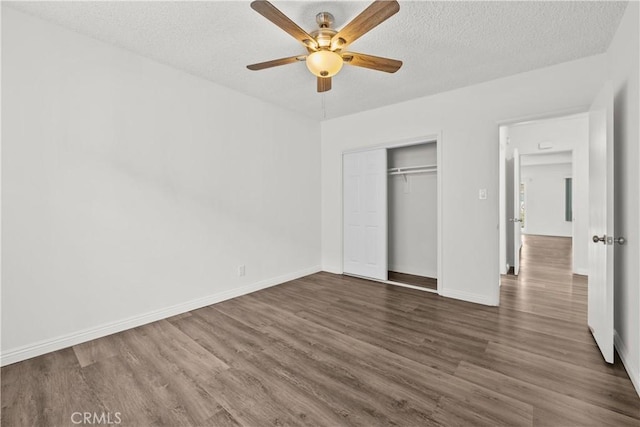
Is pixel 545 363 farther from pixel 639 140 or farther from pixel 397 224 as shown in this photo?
pixel 397 224

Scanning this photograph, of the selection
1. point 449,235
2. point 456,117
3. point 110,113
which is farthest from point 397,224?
point 110,113

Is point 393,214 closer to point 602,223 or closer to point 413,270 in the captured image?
point 413,270

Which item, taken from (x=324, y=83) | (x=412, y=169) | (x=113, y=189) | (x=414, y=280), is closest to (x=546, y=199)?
(x=412, y=169)

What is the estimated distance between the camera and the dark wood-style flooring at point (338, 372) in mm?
1616

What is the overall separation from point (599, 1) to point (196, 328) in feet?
13.8

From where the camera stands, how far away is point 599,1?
1994 mm

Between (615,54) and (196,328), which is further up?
(615,54)

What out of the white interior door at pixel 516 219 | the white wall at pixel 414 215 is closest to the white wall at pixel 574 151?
the white interior door at pixel 516 219

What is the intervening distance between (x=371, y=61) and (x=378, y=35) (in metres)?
0.34

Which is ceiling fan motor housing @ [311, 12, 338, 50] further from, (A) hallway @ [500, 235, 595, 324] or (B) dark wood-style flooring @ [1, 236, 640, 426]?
(A) hallway @ [500, 235, 595, 324]

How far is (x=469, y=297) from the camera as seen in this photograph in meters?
3.43

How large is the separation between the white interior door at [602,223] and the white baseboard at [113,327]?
3.50 metres

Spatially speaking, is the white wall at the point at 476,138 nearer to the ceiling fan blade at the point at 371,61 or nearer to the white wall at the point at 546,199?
the ceiling fan blade at the point at 371,61

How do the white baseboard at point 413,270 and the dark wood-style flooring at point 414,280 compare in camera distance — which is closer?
the dark wood-style flooring at point 414,280
